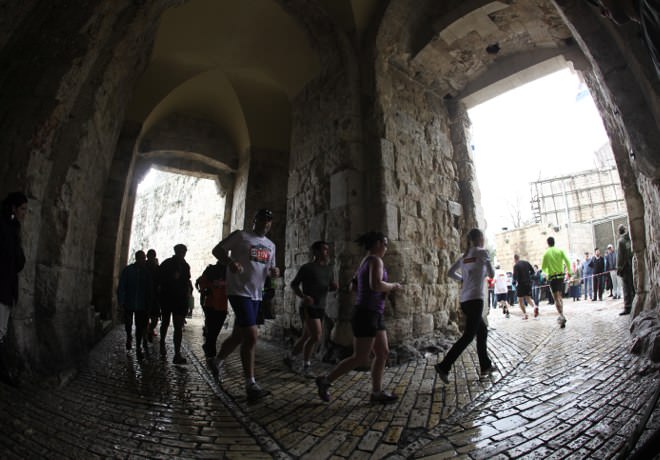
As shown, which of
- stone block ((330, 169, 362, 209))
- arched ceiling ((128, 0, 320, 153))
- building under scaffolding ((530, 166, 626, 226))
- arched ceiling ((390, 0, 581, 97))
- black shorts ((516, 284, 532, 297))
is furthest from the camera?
building under scaffolding ((530, 166, 626, 226))

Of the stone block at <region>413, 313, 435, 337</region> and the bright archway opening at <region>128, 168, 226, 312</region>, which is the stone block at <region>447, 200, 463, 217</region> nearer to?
the stone block at <region>413, 313, 435, 337</region>

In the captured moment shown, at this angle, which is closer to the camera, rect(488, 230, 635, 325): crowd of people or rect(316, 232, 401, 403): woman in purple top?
rect(316, 232, 401, 403): woman in purple top

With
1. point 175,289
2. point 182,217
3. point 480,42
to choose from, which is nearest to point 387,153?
point 480,42

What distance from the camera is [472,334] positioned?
3.07 m

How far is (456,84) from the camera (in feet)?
20.2

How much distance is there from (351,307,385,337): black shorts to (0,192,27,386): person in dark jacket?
2.60 m

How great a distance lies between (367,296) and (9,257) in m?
2.69

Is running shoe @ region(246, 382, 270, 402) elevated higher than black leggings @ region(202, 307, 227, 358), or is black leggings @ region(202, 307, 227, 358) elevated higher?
black leggings @ region(202, 307, 227, 358)

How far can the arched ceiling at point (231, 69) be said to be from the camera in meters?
5.89

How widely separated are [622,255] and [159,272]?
7311 mm

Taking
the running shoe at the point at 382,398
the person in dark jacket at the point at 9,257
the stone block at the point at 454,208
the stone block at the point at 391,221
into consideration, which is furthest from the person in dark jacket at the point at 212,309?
the stone block at the point at 454,208

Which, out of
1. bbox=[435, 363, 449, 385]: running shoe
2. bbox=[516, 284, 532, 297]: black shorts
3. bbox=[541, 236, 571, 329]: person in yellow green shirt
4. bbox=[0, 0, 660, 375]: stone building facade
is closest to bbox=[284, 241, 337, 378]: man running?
bbox=[0, 0, 660, 375]: stone building facade

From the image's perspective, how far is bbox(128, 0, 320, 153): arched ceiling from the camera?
Answer: 5.89 metres

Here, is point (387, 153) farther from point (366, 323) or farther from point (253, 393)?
point (253, 393)
